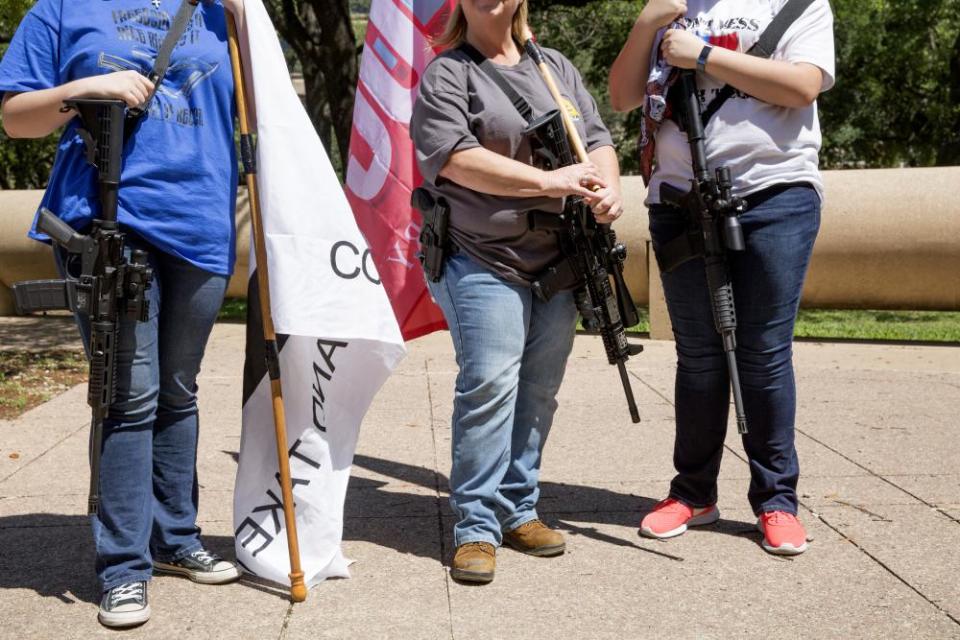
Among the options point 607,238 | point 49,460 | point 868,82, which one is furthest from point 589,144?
point 868,82

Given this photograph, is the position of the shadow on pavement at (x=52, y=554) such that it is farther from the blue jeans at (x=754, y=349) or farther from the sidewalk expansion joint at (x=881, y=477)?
the sidewalk expansion joint at (x=881, y=477)

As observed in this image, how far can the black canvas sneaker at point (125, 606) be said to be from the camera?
10.7ft

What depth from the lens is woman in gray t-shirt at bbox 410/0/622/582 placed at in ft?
11.9

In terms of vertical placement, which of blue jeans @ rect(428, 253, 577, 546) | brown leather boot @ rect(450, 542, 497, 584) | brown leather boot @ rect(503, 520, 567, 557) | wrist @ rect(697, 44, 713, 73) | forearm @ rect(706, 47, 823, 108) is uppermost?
wrist @ rect(697, 44, 713, 73)

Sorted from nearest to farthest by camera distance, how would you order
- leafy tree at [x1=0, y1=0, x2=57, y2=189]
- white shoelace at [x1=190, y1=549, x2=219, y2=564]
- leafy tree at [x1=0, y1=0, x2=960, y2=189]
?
white shoelace at [x1=190, y1=549, x2=219, y2=564]
leafy tree at [x1=0, y1=0, x2=960, y2=189]
leafy tree at [x1=0, y1=0, x2=57, y2=189]

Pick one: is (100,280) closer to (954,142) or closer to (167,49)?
(167,49)

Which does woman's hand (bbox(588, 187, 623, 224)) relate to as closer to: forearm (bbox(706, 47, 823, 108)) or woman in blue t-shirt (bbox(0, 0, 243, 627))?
forearm (bbox(706, 47, 823, 108))

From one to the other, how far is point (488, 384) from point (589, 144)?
950mm

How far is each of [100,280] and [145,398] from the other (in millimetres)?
411

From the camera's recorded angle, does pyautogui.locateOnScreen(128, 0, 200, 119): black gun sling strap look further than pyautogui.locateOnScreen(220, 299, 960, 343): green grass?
No

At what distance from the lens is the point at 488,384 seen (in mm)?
3730

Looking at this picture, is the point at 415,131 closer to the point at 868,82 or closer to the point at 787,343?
the point at 787,343

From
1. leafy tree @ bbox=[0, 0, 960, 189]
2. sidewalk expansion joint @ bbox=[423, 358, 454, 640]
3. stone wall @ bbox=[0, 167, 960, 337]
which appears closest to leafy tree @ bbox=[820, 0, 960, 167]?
leafy tree @ bbox=[0, 0, 960, 189]

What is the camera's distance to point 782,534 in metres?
3.91
